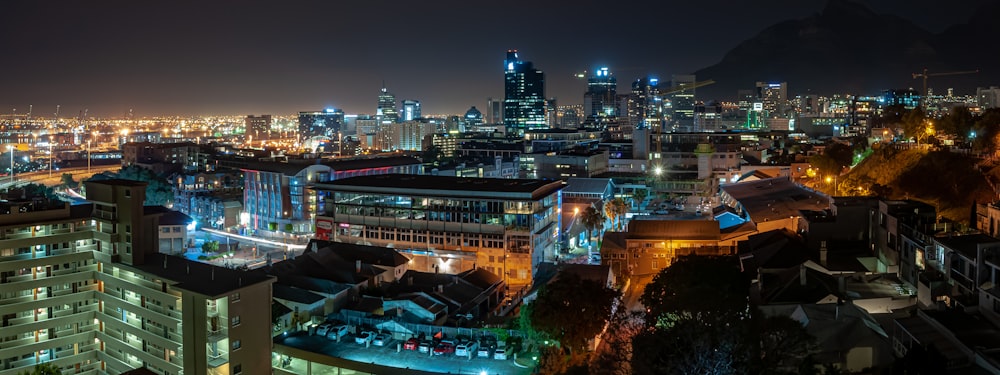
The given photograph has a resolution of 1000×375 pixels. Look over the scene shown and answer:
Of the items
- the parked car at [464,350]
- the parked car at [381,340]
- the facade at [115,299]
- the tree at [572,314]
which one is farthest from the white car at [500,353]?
the facade at [115,299]

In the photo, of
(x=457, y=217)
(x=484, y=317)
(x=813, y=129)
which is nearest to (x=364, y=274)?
(x=484, y=317)

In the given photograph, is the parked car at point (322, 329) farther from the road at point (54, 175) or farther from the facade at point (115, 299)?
the road at point (54, 175)

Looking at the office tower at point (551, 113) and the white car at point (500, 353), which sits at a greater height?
Answer: the office tower at point (551, 113)

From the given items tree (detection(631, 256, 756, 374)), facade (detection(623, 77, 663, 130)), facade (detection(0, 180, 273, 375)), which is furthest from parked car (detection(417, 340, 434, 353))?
facade (detection(623, 77, 663, 130))

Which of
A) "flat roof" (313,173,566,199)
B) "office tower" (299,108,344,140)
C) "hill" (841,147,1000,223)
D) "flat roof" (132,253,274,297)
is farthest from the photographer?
"office tower" (299,108,344,140)

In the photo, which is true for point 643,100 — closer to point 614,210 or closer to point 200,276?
point 614,210

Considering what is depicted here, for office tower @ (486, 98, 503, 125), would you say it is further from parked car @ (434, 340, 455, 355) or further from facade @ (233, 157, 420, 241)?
parked car @ (434, 340, 455, 355)

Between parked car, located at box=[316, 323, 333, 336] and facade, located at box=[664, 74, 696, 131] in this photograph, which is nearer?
parked car, located at box=[316, 323, 333, 336]
